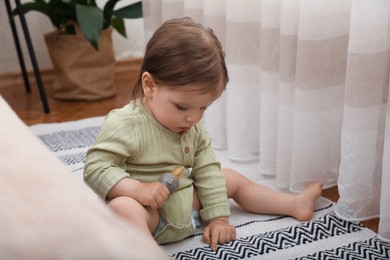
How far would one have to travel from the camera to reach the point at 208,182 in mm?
1117

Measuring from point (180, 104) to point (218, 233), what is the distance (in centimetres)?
26

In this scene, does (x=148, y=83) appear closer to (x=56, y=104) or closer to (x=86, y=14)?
(x=86, y=14)

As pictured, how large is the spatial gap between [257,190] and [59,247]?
0.90 m

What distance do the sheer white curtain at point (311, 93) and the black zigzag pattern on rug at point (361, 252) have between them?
3 centimetres

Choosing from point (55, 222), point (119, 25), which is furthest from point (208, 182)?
point (119, 25)

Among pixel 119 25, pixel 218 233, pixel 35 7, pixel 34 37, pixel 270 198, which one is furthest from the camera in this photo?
pixel 34 37

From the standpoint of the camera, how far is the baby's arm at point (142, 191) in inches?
39.3

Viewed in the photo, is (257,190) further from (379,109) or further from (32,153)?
(32,153)

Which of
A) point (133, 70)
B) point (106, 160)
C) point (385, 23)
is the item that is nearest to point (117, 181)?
point (106, 160)

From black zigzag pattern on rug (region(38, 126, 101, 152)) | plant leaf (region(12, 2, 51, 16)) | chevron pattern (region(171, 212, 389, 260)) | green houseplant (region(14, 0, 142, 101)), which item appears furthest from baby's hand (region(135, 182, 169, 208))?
plant leaf (region(12, 2, 51, 16))

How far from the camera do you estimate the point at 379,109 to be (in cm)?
107

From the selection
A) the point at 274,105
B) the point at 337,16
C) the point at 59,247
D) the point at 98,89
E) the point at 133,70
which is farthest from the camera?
the point at 133,70

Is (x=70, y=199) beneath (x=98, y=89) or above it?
above

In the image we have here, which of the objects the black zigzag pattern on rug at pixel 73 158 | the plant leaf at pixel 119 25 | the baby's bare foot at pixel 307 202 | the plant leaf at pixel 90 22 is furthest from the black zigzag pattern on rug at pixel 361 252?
the plant leaf at pixel 119 25
